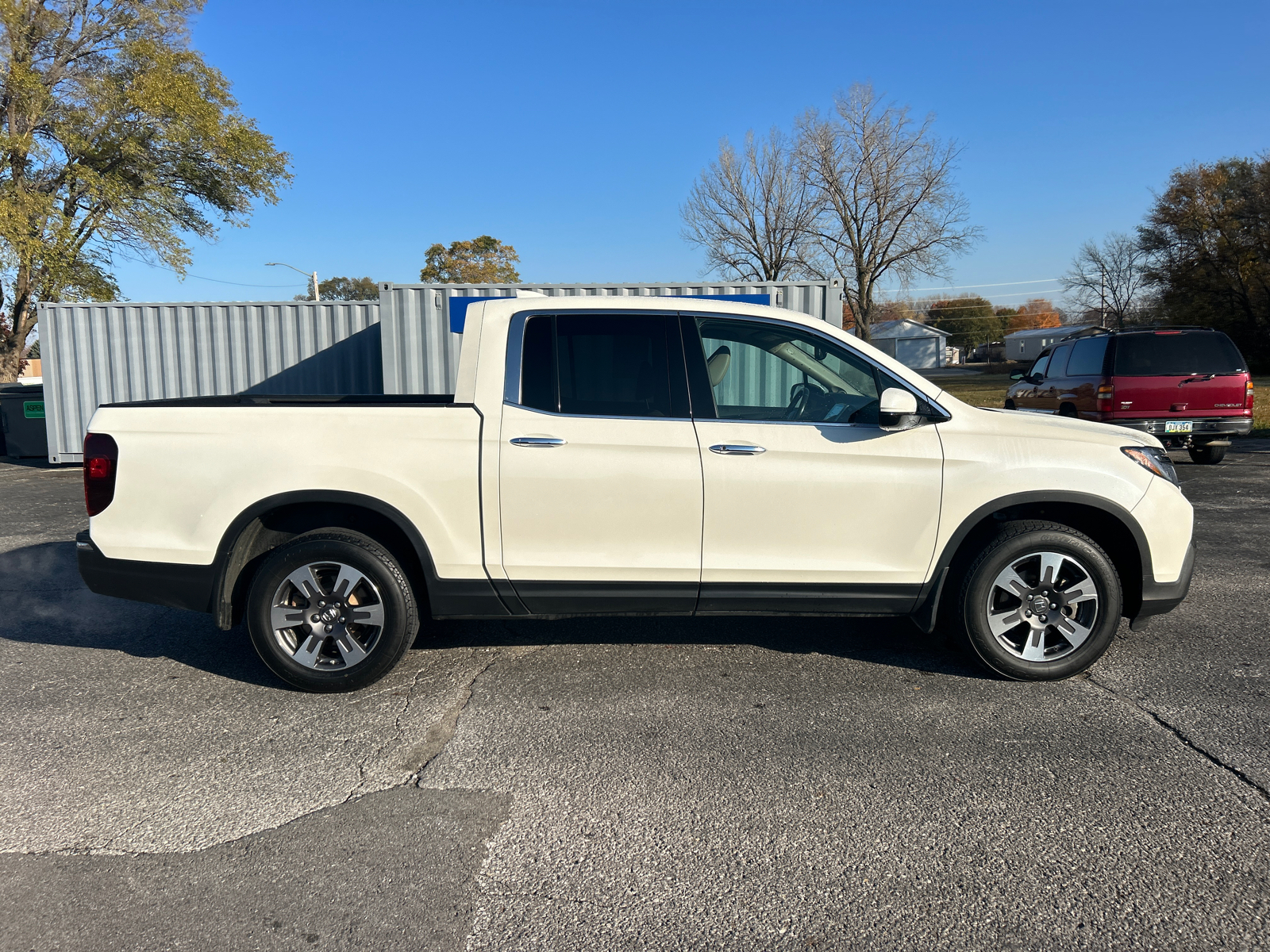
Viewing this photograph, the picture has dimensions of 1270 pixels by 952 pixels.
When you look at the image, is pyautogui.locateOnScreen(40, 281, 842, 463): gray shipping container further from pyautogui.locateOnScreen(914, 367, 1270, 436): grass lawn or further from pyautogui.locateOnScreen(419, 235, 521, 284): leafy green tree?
pyautogui.locateOnScreen(419, 235, 521, 284): leafy green tree

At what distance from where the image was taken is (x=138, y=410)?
13.2ft

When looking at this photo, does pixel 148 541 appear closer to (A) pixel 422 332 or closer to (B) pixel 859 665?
(B) pixel 859 665

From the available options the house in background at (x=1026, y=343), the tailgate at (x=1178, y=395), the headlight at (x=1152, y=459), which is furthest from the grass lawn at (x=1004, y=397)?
the house in background at (x=1026, y=343)

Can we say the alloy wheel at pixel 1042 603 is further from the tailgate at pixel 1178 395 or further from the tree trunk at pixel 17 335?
the tree trunk at pixel 17 335

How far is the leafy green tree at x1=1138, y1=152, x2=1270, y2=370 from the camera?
40.6 meters

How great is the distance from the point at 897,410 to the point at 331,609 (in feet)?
9.13

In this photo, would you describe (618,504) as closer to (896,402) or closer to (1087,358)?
(896,402)

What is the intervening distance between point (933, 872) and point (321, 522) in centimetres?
308

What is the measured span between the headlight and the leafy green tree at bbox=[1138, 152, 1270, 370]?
44723 mm

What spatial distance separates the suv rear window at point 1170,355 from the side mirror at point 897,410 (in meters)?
8.24

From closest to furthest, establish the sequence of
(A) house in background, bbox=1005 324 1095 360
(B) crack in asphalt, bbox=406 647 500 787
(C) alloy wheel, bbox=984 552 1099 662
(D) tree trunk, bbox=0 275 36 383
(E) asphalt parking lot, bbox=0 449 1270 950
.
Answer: (E) asphalt parking lot, bbox=0 449 1270 950 → (B) crack in asphalt, bbox=406 647 500 787 → (C) alloy wheel, bbox=984 552 1099 662 → (D) tree trunk, bbox=0 275 36 383 → (A) house in background, bbox=1005 324 1095 360

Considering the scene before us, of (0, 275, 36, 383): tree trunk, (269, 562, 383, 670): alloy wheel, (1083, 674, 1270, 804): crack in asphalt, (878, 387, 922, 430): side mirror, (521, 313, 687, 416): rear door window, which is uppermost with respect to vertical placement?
(0, 275, 36, 383): tree trunk

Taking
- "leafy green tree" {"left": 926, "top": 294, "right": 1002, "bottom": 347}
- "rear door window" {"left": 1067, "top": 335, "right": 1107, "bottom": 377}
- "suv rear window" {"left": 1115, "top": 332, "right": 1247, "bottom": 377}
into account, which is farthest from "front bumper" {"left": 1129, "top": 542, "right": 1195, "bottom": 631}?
"leafy green tree" {"left": 926, "top": 294, "right": 1002, "bottom": 347}

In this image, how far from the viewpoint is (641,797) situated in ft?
10.1
